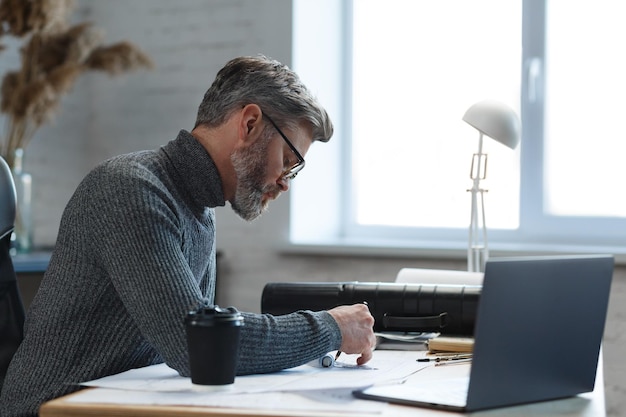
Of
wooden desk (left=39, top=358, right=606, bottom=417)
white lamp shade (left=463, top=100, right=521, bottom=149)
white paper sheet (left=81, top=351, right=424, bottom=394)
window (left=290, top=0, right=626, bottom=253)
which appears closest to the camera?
wooden desk (left=39, top=358, right=606, bottom=417)

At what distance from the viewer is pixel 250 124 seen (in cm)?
170

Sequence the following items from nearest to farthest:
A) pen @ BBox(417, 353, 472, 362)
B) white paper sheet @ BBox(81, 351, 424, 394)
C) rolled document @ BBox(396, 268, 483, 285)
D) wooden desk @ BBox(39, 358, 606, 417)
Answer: wooden desk @ BBox(39, 358, 606, 417) < white paper sheet @ BBox(81, 351, 424, 394) < pen @ BBox(417, 353, 472, 362) < rolled document @ BBox(396, 268, 483, 285)

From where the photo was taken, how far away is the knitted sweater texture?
1.39m

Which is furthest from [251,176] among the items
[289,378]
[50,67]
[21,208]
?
[50,67]

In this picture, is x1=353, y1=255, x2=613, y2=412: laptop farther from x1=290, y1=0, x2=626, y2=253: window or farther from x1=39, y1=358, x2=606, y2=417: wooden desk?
x1=290, y1=0, x2=626, y2=253: window

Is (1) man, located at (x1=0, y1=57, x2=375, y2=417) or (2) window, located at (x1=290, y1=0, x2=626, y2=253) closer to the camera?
(1) man, located at (x1=0, y1=57, x2=375, y2=417)

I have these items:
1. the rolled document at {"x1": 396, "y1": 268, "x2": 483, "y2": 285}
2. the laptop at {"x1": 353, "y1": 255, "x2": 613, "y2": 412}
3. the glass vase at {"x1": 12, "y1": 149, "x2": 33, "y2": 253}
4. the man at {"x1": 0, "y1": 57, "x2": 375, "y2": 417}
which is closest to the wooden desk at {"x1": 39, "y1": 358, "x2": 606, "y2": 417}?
the laptop at {"x1": 353, "y1": 255, "x2": 613, "y2": 412}

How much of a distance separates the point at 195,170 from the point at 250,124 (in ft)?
0.45

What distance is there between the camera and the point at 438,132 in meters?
3.44

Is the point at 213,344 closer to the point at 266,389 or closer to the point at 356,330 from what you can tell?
the point at 266,389

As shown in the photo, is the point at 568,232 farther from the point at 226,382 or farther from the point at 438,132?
the point at 226,382

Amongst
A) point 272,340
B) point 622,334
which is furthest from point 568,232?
point 272,340

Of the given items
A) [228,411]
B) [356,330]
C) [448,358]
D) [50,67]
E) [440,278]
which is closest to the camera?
[228,411]

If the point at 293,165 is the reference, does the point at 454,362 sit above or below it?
below
